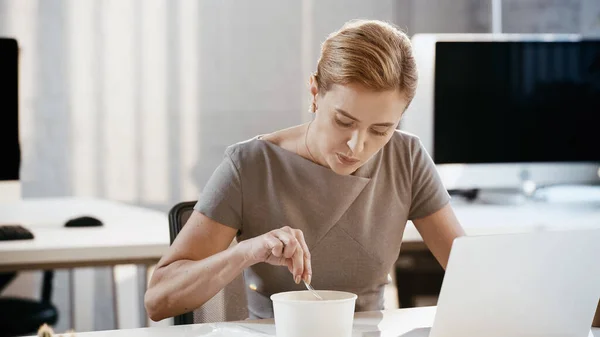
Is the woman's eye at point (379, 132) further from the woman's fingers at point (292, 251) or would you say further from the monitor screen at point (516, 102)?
the monitor screen at point (516, 102)

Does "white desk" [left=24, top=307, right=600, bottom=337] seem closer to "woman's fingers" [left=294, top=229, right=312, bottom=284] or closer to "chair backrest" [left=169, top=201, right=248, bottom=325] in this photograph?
"woman's fingers" [left=294, top=229, right=312, bottom=284]

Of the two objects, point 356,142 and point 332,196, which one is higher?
point 356,142

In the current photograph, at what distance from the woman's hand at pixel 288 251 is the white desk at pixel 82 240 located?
1.06 metres

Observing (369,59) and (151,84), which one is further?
(151,84)

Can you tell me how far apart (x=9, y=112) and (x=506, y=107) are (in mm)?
1545

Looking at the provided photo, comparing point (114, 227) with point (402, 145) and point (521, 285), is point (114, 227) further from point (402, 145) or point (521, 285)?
point (521, 285)

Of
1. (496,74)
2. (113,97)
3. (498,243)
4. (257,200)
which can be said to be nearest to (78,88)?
(113,97)

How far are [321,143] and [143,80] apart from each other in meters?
2.00

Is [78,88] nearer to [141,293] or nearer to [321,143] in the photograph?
[141,293]

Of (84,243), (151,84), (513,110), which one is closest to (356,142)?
(84,243)

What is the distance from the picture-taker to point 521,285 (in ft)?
3.28

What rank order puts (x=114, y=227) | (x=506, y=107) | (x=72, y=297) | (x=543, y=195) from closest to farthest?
1. (x=114, y=227)
2. (x=506, y=107)
3. (x=543, y=195)
4. (x=72, y=297)

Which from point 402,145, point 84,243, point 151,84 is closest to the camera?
point 402,145

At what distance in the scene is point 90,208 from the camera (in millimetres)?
2986
